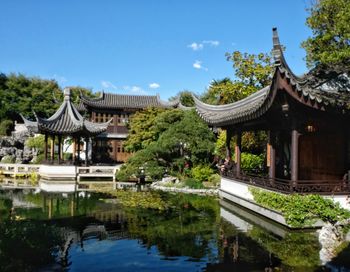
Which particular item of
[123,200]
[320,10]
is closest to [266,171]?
[123,200]

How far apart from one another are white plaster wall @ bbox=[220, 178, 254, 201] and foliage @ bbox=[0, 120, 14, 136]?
3059cm

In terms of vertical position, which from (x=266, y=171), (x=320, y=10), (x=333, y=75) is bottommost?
(x=266, y=171)

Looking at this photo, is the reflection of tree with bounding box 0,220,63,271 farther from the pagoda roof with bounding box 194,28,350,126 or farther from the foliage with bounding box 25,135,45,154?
the foliage with bounding box 25,135,45,154

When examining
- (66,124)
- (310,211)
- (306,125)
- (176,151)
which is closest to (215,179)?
(176,151)

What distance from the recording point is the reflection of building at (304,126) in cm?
940

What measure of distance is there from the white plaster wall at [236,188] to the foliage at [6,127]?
100ft

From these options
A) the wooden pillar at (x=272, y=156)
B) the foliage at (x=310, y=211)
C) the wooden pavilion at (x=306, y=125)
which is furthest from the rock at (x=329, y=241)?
the wooden pillar at (x=272, y=156)

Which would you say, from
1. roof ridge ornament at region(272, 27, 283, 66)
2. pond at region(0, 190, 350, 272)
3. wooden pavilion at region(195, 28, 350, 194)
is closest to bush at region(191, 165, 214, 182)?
wooden pavilion at region(195, 28, 350, 194)

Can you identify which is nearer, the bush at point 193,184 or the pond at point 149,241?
the pond at point 149,241

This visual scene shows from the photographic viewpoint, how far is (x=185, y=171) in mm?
20234

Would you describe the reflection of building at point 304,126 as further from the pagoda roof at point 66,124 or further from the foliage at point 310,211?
the pagoda roof at point 66,124

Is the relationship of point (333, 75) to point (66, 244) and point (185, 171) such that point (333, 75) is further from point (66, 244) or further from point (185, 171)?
point (185, 171)

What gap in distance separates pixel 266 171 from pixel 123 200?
6.89m

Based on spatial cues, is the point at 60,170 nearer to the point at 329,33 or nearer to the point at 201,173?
the point at 201,173
